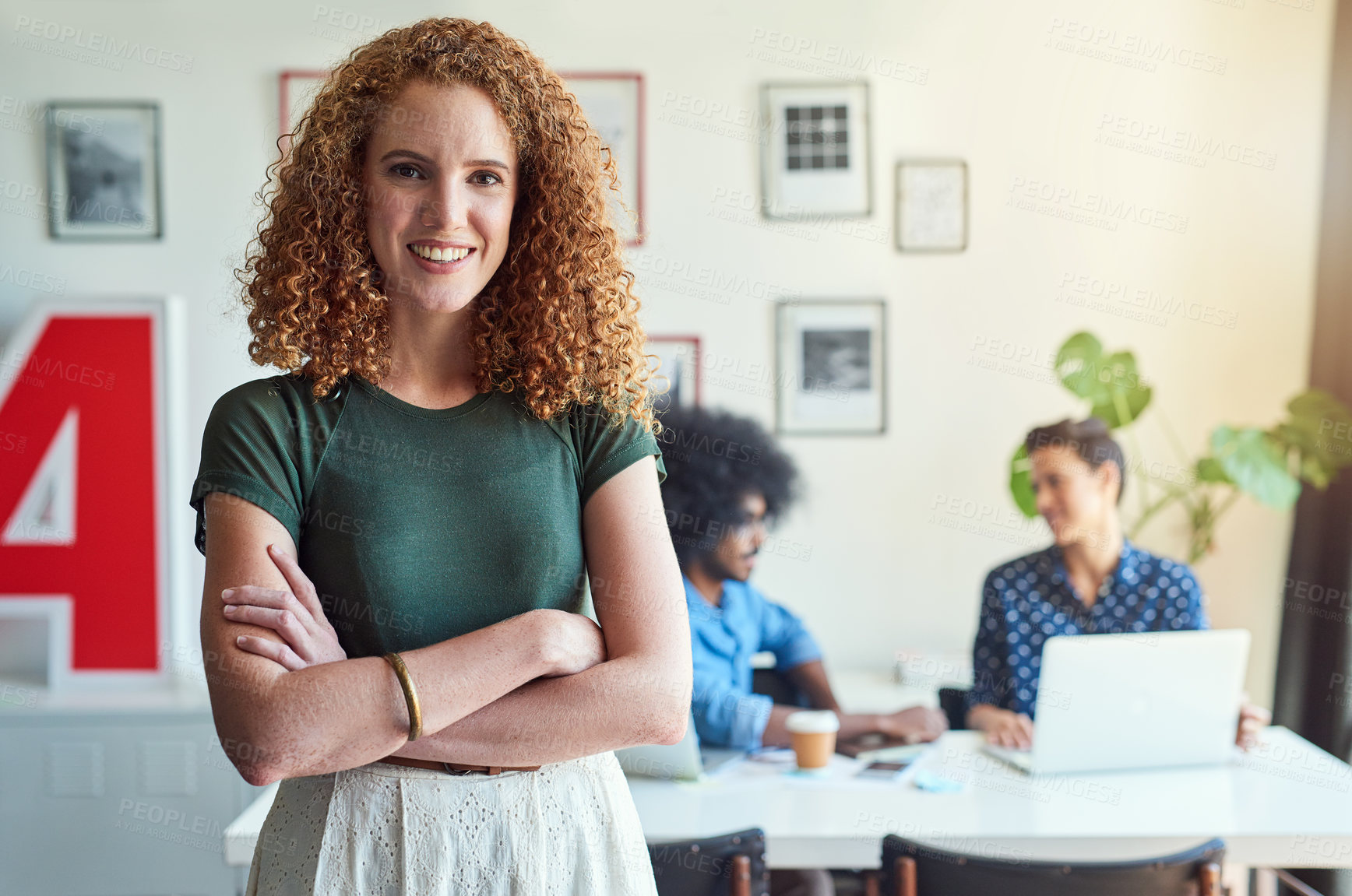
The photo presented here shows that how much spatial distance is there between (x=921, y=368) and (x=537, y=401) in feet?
9.32

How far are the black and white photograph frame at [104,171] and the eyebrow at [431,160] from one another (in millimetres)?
2933

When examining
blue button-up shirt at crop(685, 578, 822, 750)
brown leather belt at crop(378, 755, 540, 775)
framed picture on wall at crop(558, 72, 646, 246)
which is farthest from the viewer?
framed picture on wall at crop(558, 72, 646, 246)

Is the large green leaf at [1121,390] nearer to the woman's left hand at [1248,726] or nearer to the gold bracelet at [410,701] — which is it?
the woman's left hand at [1248,726]

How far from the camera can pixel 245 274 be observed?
52.9 inches

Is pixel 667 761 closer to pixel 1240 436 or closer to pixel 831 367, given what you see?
pixel 831 367

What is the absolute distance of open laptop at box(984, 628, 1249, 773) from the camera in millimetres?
2279

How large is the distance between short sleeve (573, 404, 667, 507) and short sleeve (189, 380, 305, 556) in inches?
12.4

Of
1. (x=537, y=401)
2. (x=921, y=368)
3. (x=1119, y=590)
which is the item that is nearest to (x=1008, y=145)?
(x=921, y=368)

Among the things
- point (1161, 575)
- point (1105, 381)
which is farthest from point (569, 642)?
point (1105, 381)

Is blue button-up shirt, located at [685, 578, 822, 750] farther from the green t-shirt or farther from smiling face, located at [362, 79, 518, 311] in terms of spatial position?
smiling face, located at [362, 79, 518, 311]

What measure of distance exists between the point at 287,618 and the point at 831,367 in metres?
2.97

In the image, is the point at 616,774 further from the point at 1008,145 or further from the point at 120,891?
the point at 1008,145

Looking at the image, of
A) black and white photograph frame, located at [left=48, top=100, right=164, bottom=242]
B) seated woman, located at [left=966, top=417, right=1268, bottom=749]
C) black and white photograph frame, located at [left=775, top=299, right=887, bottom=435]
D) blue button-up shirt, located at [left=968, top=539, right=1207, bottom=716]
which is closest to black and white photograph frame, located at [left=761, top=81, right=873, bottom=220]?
black and white photograph frame, located at [left=775, top=299, right=887, bottom=435]

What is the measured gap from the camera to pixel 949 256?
151 inches
